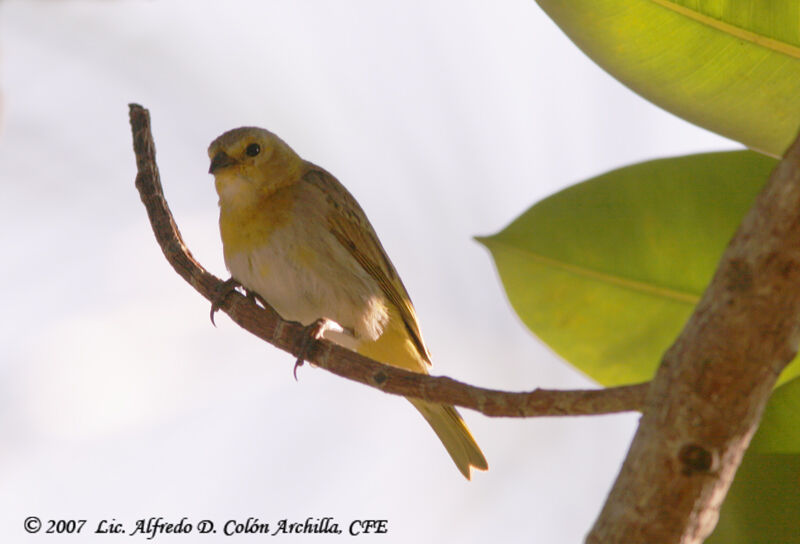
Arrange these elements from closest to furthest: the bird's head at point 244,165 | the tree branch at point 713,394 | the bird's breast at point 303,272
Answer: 1. the tree branch at point 713,394
2. the bird's breast at point 303,272
3. the bird's head at point 244,165

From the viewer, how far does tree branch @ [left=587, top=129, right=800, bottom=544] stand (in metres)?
0.97

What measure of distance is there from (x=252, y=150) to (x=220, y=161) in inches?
4.8

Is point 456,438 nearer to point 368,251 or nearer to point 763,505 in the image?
point 368,251

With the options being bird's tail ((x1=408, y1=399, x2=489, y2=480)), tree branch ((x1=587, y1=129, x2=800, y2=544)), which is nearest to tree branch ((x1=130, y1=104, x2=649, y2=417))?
tree branch ((x1=587, y1=129, x2=800, y2=544))

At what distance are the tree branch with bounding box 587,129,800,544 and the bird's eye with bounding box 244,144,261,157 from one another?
1874 millimetres

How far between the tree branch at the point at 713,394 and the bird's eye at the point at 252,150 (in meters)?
1.87

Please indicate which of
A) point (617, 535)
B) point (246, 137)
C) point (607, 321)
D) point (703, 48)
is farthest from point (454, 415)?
point (617, 535)

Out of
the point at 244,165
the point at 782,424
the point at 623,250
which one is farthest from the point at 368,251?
the point at 782,424

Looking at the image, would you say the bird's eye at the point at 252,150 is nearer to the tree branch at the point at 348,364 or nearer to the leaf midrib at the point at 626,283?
the tree branch at the point at 348,364

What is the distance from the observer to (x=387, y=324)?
8.55ft

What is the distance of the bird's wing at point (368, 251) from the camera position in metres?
2.63

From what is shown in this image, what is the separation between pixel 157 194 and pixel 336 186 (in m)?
1.01

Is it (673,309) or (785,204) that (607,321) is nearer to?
(673,309)

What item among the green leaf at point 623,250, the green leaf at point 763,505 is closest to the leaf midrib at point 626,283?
the green leaf at point 623,250
